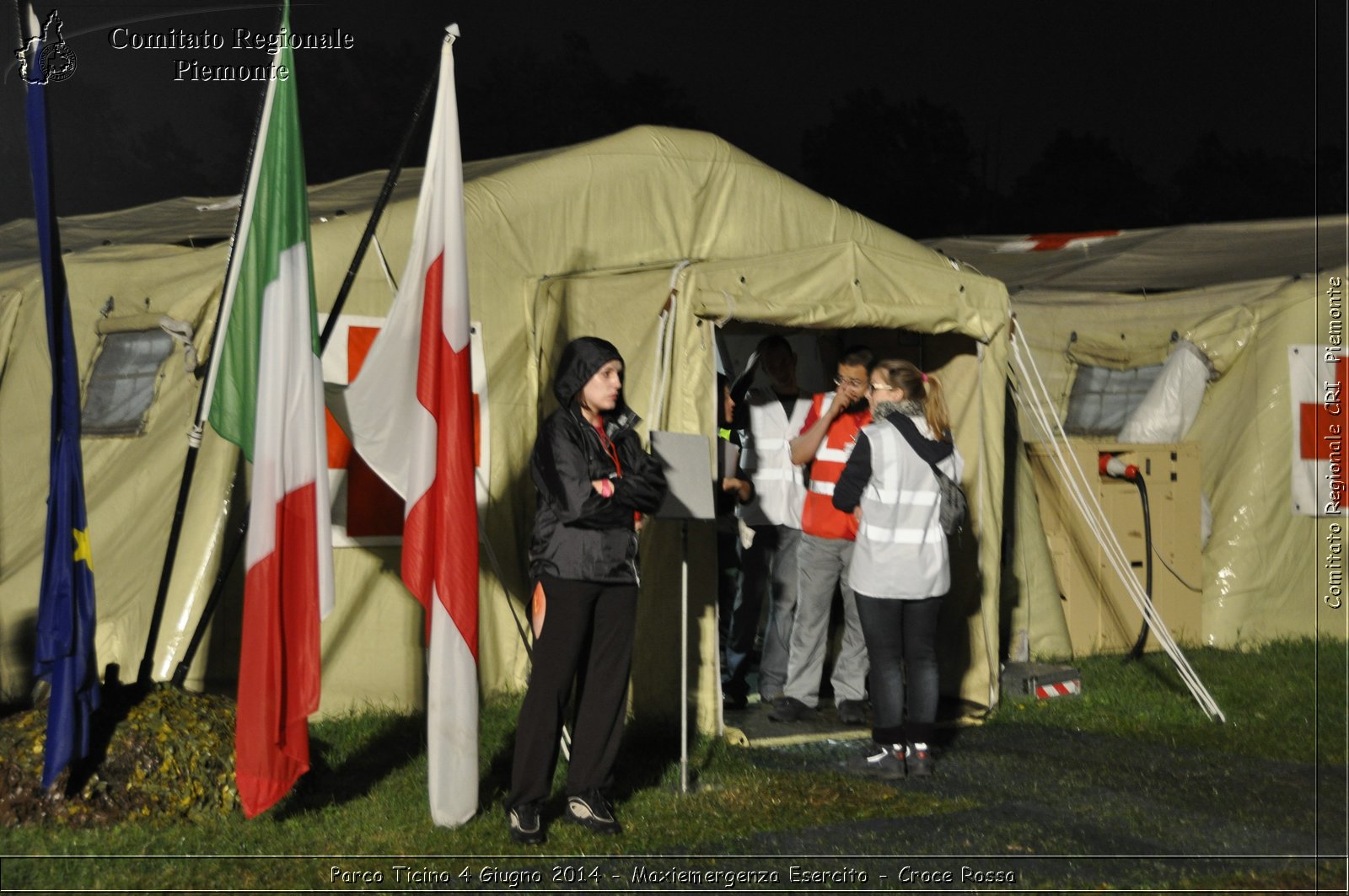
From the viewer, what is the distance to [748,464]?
8.01 meters

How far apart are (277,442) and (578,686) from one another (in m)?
1.47

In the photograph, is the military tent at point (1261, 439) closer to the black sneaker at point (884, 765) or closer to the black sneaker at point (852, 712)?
the black sneaker at point (852, 712)

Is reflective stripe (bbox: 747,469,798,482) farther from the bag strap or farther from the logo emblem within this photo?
the logo emblem

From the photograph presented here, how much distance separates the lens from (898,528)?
250 inches

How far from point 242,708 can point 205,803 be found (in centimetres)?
56

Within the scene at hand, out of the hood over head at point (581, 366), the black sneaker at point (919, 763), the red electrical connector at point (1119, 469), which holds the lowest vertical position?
the black sneaker at point (919, 763)

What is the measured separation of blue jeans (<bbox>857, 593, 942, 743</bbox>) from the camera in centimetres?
638

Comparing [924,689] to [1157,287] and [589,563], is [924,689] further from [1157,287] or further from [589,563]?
[1157,287]

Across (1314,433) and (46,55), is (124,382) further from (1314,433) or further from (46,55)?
(1314,433)

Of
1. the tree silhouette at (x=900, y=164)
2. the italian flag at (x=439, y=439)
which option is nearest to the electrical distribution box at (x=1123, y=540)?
the italian flag at (x=439, y=439)

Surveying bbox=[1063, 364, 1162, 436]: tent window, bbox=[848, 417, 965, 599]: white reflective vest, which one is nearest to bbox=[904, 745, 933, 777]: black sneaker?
bbox=[848, 417, 965, 599]: white reflective vest

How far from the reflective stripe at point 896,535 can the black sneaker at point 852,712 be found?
1.48 metres

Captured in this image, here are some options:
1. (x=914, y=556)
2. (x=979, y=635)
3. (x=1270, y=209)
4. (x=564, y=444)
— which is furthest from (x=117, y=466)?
(x=1270, y=209)

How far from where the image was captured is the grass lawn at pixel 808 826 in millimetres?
5012
